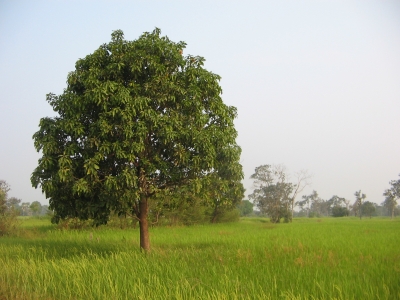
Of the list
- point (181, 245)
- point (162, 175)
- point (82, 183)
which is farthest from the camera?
point (181, 245)

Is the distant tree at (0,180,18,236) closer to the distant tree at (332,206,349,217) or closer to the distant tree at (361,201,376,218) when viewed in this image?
the distant tree at (332,206,349,217)

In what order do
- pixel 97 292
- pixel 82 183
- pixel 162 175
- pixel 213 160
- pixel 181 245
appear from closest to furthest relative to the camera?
pixel 97 292
pixel 82 183
pixel 213 160
pixel 162 175
pixel 181 245

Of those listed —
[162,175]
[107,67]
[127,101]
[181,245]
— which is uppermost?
[107,67]

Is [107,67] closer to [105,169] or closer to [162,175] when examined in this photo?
[105,169]

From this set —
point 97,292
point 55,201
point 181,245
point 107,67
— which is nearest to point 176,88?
point 107,67

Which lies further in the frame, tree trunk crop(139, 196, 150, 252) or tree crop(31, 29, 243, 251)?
→ tree trunk crop(139, 196, 150, 252)

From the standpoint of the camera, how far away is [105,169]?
9.67 meters

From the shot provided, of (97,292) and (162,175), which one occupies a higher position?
(162,175)

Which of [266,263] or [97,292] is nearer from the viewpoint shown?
[97,292]

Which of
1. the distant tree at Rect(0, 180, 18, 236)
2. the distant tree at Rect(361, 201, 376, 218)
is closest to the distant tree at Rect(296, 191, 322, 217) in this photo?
the distant tree at Rect(361, 201, 376, 218)

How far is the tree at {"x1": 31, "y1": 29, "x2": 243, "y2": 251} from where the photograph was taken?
882cm

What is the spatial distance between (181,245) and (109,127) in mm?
7395

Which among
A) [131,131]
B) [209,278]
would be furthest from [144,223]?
[209,278]

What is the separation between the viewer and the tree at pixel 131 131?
8820 mm
